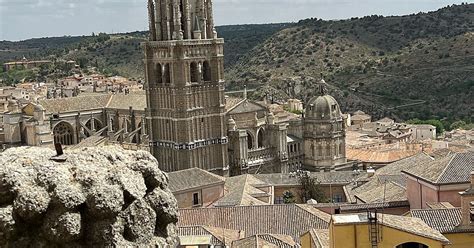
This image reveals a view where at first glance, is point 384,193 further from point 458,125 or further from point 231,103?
point 458,125

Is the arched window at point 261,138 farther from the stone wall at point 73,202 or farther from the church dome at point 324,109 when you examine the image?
the stone wall at point 73,202

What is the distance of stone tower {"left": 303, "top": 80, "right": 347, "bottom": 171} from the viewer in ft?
147

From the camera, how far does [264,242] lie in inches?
720

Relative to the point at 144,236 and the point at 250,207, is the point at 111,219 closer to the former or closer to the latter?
the point at 144,236

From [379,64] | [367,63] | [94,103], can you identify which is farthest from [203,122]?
[367,63]

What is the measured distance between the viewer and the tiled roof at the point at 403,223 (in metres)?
13.6

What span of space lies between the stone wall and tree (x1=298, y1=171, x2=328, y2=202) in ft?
86.0

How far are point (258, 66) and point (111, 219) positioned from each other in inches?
4725

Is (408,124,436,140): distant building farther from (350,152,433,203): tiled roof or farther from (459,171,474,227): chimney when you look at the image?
(459,171,474,227): chimney

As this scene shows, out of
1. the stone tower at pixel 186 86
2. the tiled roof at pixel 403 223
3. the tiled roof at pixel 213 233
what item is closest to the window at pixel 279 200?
the stone tower at pixel 186 86

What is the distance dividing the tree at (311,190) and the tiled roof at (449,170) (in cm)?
1201

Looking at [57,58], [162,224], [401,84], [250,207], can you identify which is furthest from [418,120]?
[57,58]

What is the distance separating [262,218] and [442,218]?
8.62m

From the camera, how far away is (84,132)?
168 feet
